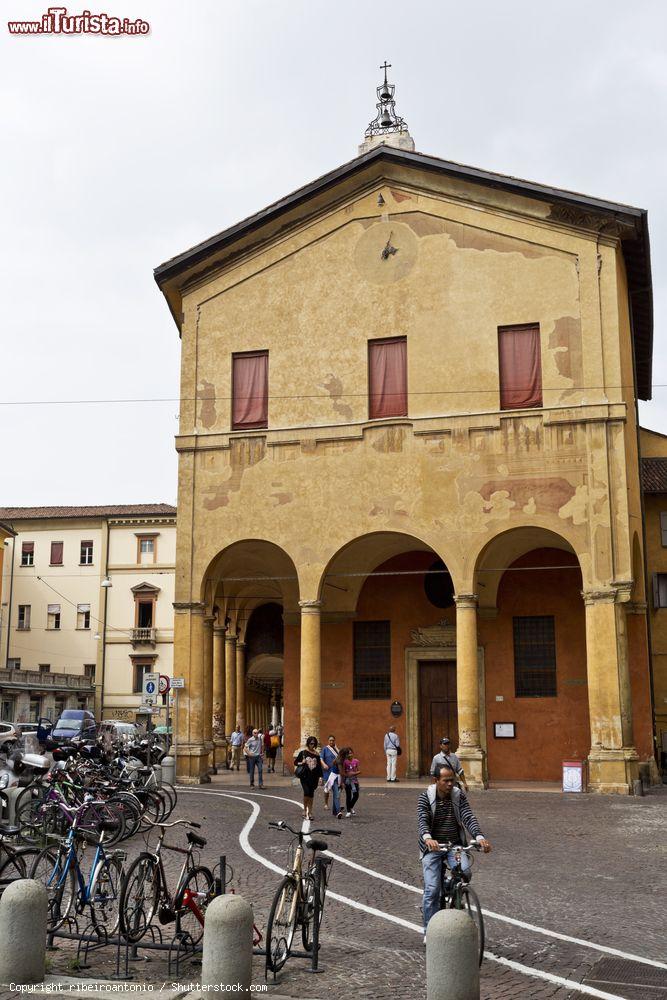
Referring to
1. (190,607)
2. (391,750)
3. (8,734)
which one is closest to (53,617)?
(8,734)

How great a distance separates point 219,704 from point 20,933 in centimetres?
2498

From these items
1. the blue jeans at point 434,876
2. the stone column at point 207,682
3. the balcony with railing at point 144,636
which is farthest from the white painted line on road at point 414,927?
the balcony with railing at point 144,636

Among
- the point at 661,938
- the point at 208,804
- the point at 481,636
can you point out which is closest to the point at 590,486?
the point at 481,636

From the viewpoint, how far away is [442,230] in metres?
26.1

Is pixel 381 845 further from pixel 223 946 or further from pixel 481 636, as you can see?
pixel 481 636

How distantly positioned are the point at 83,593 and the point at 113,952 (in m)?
58.7

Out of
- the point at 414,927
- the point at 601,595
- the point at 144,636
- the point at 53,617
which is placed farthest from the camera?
the point at 53,617

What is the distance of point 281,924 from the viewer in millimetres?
8141

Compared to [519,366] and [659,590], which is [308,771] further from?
[659,590]

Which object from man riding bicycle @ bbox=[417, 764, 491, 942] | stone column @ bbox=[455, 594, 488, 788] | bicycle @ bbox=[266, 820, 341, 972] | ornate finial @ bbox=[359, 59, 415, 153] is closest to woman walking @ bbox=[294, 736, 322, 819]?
stone column @ bbox=[455, 594, 488, 788]

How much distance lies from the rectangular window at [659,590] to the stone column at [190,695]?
15298 mm

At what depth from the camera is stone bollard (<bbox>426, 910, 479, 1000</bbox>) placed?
20.8ft

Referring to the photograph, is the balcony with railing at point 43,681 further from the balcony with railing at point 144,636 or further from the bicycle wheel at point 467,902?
the bicycle wheel at point 467,902

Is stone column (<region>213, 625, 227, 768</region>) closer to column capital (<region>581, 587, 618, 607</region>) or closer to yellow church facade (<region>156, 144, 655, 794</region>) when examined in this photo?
yellow church facade (<region>156, 144, 655, 794</region>)
